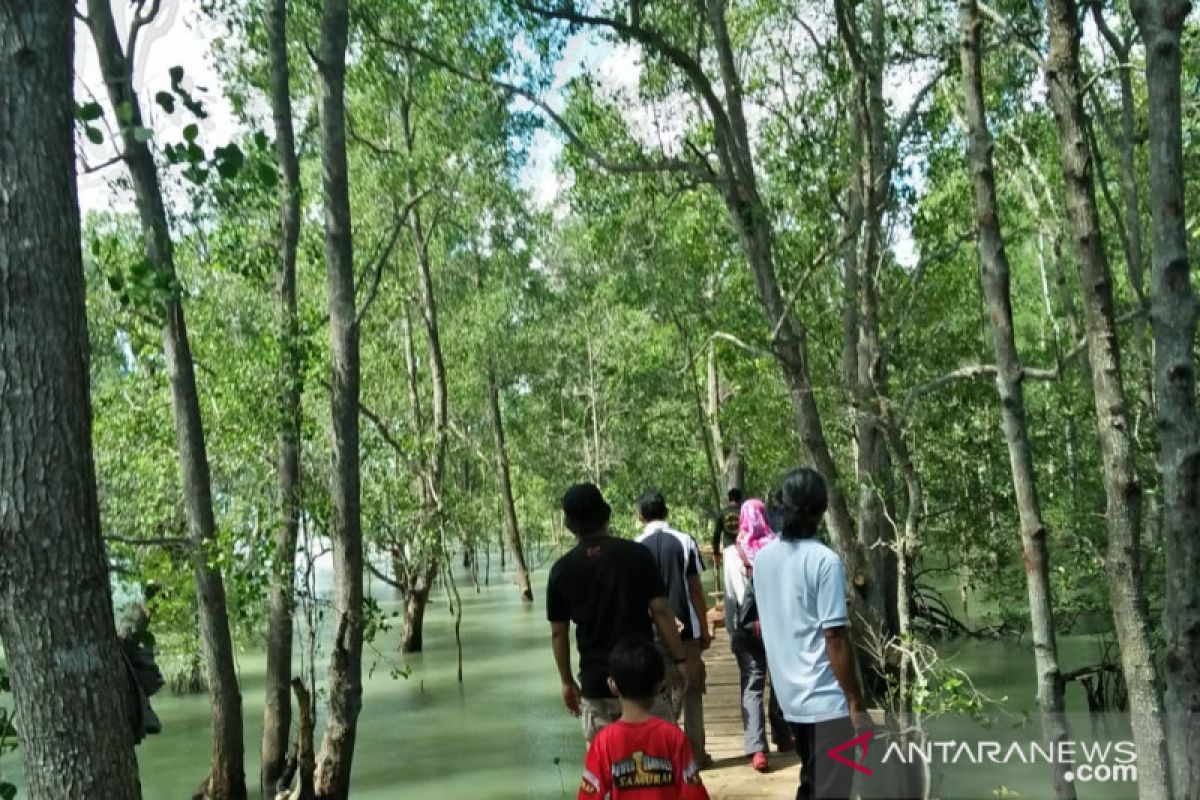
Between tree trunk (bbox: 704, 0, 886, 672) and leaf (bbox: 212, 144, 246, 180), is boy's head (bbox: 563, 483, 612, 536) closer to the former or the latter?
leaf (bbox: 212, 144, 246, 180)

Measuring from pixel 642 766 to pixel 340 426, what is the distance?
6.88 m

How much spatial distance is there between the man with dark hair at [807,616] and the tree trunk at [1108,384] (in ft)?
8.02

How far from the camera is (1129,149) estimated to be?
11180 millimetres

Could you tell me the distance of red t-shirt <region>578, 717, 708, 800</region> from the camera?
3.16m

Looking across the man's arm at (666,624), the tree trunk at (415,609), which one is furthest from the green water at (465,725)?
the man's arm at (666,624)

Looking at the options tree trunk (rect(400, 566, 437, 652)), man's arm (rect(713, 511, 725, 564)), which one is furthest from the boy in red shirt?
tree trunk (rect(400, 566, 437, 652))

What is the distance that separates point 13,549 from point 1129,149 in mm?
10459

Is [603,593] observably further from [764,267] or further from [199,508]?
[199,508]

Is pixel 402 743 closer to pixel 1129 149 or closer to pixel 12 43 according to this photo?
pixel 1129 149

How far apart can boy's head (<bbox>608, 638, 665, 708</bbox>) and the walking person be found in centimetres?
308

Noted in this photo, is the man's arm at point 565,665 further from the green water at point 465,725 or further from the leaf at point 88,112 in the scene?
the green water at point 465,725

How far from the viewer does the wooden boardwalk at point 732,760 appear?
6121 mm

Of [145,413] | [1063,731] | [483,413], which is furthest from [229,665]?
[483,413]

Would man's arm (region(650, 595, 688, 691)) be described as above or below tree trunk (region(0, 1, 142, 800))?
below
